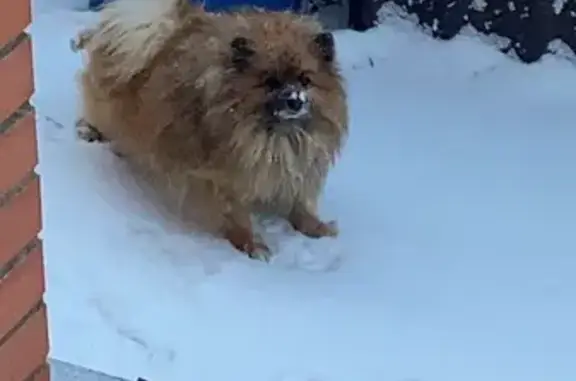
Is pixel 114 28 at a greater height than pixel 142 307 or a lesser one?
greater

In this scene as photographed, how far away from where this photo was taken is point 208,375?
7.98 feet

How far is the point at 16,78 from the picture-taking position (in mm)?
1181

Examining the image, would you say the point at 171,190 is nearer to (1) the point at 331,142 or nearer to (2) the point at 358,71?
(1) the point at 331,142

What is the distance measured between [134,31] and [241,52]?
1.45 feet

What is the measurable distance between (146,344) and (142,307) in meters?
0.17

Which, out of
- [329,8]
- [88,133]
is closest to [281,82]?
[88,133]

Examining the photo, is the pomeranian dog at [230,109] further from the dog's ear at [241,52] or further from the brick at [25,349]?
the brick at [25,349]

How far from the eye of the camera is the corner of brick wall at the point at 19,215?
1.17 metres

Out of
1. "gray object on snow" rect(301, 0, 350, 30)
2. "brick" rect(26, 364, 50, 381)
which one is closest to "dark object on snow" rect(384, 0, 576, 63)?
"gray object on snow" rect(301, 0, 350, 30)

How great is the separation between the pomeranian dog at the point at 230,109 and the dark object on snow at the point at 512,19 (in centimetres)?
143

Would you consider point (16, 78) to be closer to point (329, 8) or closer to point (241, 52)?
point (241, 52)

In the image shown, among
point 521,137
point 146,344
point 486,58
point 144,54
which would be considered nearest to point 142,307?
point 146,344

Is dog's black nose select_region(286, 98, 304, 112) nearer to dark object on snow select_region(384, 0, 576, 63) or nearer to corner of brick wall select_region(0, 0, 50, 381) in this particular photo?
corner of brick wall select_region(0, 0, 50, 381)

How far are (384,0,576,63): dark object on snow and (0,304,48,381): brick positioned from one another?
3116mm
